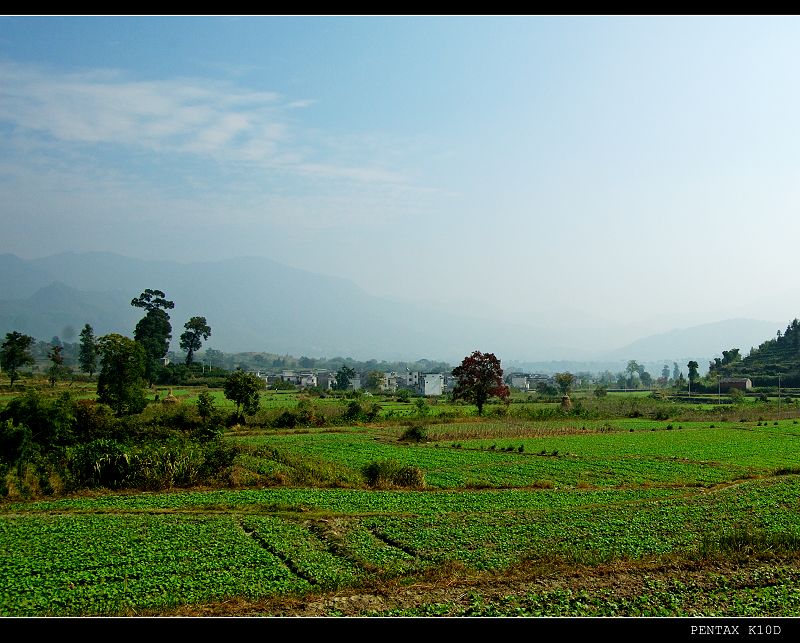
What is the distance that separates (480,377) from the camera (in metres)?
38.6

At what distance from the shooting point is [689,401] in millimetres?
56094

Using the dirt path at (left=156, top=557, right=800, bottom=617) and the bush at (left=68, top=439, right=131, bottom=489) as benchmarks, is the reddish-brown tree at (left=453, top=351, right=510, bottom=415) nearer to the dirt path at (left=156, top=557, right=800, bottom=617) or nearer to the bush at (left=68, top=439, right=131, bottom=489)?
the bush at (left=68, top=439, right=131, bottom=489)

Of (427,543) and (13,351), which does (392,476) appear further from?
(13,351)

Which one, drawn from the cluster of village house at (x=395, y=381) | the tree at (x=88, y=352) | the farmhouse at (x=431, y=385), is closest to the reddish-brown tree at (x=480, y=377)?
the cluster of village house at (x=395, y=381)

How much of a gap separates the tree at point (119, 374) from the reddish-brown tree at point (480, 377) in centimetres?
1813

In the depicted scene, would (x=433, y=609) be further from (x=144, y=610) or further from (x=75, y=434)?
(x=75, y=434)

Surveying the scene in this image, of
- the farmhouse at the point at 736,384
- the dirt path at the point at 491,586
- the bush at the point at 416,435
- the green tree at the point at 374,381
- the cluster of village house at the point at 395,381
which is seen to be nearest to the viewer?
the dirt path at the point at 491,586

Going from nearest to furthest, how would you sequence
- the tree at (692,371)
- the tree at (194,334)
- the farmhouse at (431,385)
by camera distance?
1. the tree at (194,334)
2. the tree at (692,371)
3. the farmhouse at (431,385)

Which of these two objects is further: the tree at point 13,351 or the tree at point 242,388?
the tree at point 13,351

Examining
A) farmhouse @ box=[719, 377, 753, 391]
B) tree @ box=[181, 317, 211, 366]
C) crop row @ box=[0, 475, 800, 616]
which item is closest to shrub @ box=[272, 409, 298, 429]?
crop row @ box=[0, 475, 800, 616]

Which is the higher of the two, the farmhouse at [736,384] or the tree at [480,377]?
the tree at [480,377]

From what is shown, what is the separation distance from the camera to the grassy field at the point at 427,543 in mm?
7449

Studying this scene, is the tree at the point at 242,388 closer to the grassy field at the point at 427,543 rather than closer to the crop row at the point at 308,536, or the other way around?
the grassy field at the point at 427,543

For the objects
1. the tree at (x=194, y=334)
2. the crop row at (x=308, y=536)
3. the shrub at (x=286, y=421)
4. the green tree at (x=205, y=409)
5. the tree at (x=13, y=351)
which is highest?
the tree at (x=194, y=334)
